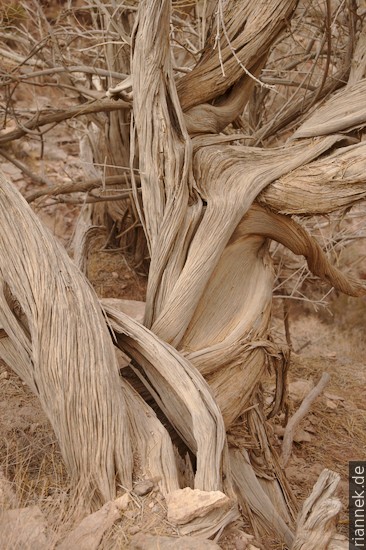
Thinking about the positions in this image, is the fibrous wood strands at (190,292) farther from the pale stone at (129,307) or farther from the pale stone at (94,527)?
the pale stone at (129,307)

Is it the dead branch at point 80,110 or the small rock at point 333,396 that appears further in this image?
the small rock at point 333,396

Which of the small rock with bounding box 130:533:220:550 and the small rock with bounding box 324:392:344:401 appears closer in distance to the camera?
the small rock with bounding box 130:533:220:550

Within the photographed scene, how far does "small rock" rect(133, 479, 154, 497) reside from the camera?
2.73 metres

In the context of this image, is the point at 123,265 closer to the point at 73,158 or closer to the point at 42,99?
the point at 73,158

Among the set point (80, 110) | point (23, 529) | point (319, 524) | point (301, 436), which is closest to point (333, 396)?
point (301, 436)

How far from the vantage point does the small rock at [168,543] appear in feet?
7.98

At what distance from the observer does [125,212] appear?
6.22m

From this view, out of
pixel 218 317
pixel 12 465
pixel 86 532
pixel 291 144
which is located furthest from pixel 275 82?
pixel 86 532

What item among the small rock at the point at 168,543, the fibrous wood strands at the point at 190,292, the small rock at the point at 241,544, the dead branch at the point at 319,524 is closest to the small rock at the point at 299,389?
the fibrous wood strands at the point at 190,292

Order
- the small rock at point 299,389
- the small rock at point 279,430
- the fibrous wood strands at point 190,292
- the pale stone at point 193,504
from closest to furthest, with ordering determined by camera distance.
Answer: the pale stone at point 193,504 < the fibrous wood strands at point 190,292 < the small rock at point 279,430 < the small rock at point 299,389

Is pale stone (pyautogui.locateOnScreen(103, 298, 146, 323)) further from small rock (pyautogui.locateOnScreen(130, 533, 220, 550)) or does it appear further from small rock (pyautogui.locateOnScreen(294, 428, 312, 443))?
small rock (pyautogui.locateOnScreen(130, 533, 220, 550))

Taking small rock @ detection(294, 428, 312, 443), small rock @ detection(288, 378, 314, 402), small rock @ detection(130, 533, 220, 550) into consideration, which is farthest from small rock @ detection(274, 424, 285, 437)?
small rock @ detection(130, 533, 220, 550)

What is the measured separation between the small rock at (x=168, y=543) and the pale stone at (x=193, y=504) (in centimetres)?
9

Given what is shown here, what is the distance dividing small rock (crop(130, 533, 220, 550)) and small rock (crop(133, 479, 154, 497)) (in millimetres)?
228
